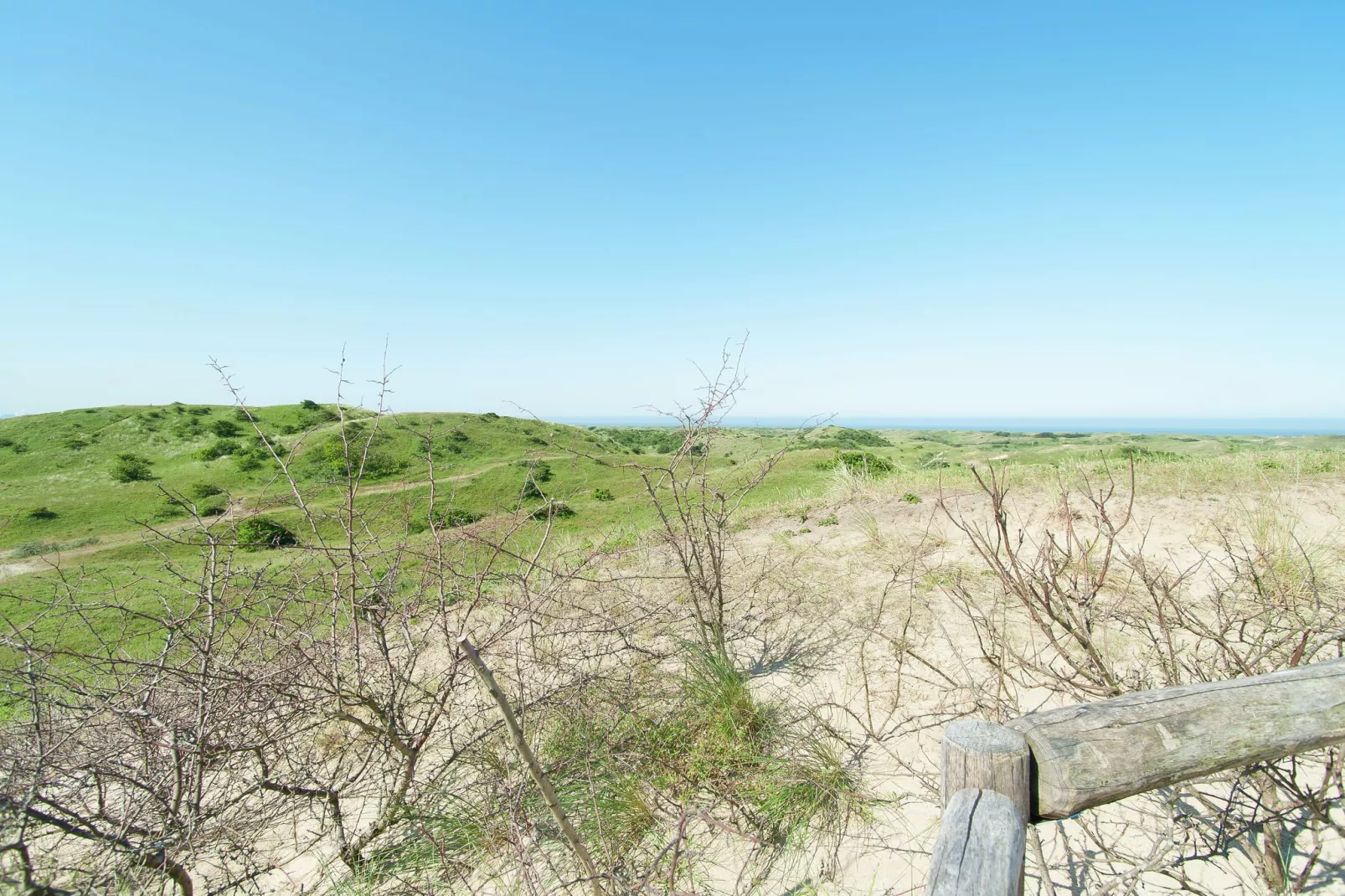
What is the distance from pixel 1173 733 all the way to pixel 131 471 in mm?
20918

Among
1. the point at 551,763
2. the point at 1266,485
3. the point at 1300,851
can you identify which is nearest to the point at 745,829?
the point at 551,763

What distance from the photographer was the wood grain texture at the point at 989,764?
141cm

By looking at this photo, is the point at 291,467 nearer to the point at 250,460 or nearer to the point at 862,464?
A: the point at 250,460

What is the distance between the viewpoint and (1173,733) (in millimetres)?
1548

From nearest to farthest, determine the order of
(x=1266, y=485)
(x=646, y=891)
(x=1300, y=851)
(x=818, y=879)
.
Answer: (x=646, y=891)
(x=1300, y=851)
(x=818, y=879)
(x=1266, y=485)

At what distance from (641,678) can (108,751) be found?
3.04 m

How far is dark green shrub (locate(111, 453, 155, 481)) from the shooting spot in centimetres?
1432

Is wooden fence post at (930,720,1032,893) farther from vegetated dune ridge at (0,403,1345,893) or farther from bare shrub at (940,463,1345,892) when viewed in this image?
bare shrub at (940,463,1345,892)

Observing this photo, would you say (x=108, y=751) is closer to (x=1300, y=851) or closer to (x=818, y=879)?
(x=818, y=879)

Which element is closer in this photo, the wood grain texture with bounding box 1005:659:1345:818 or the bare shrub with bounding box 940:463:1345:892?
the wood grain texture with bounding box 1005:659:1345:818

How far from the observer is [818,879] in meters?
2.59

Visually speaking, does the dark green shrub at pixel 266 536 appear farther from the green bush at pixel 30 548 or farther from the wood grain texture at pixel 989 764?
the green bush at pixel 30 548

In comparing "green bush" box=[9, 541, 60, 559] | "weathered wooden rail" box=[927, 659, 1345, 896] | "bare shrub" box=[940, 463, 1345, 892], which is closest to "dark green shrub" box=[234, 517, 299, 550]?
"weathered wooden rail" box=[927, 659, 1345, 896]

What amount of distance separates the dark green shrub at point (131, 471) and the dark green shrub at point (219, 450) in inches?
50.0
